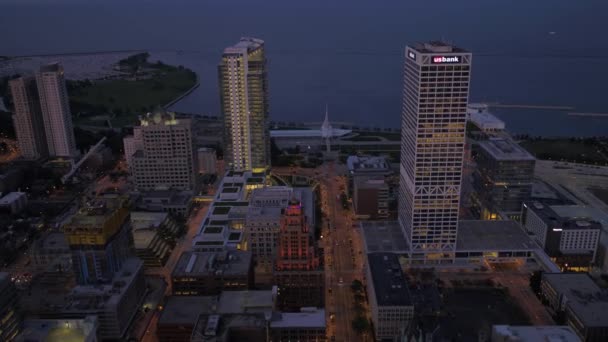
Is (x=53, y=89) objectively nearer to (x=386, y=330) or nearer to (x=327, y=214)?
(x=327, y=214)

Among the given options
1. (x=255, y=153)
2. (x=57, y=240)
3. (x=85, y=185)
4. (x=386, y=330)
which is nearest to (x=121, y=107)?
(x=85, y=185)

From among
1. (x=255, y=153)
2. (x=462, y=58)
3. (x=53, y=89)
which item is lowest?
(x=255, y=153)

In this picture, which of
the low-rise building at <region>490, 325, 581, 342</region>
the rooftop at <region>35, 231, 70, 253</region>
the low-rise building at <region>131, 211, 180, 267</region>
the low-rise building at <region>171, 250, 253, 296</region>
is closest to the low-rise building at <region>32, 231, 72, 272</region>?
the rooftop at <region>35, 231, 70, 253</region>

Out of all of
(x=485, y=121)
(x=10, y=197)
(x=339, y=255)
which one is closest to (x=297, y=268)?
(x=339, y=255)

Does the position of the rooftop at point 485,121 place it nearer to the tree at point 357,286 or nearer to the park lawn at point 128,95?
the tree at point 357,286

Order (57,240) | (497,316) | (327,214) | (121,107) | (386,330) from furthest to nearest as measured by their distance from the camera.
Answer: (121,107)
(327,214)
(57,240)
(497,316)
(386,330)

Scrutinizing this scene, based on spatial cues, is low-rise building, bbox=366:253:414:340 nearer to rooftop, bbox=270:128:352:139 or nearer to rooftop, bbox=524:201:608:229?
rooftop, bbox=524:201:608:229

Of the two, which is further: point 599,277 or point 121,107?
point 121,107
